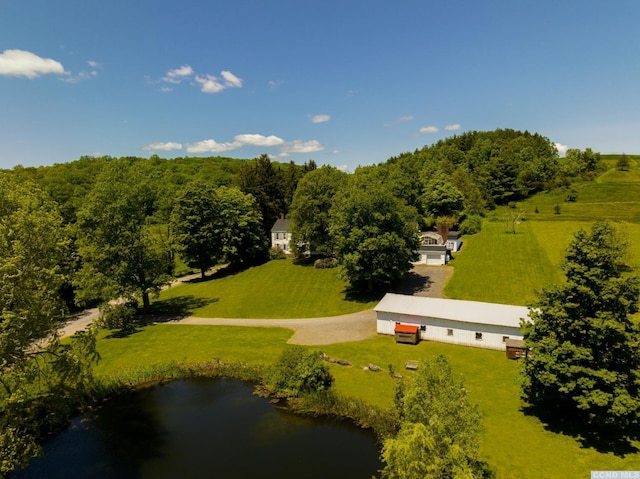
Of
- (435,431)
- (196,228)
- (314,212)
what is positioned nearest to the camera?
(435,431)

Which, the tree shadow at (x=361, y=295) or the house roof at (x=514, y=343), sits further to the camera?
the tree shadow at (x=361, y=295)

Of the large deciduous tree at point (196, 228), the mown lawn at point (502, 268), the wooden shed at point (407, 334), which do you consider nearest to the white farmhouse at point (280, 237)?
the large deciduous tree at point (196, 228)

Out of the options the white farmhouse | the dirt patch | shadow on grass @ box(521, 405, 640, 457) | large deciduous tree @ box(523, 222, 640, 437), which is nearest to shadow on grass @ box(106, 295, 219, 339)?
the dirt patch

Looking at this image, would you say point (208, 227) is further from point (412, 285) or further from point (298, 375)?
point (298, 375)

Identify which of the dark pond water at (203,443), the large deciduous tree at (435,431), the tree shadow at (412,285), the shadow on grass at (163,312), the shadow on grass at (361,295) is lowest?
the dark pond water at (203,443)

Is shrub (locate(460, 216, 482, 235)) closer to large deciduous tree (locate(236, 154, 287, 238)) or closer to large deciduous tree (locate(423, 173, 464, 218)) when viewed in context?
large deciduous tree (locate(423, 173, 464, 218))

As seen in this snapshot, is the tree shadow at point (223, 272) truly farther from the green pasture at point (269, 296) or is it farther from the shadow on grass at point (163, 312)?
the shadow on grass at point (163, 312)

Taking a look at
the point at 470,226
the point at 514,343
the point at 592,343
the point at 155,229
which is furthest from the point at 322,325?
the point at 470,226
